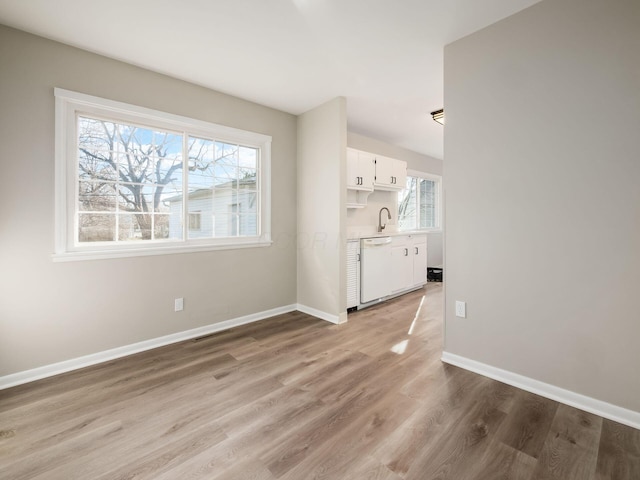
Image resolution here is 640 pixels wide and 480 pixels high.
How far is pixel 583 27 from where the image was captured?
Answer: 181 cm

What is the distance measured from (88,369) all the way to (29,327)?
535mm

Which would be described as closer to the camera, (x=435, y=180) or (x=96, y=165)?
(x=96, y=165)

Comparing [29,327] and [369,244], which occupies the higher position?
[369,244]

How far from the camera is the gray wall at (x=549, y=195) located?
1.71 metres

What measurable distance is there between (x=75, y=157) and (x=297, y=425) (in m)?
2.69

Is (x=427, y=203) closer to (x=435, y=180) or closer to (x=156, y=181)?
(x=435, y=180)

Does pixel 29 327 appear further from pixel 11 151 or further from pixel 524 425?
pixel 524 425

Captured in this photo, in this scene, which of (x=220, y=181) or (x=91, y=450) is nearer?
(x=91, y=450)

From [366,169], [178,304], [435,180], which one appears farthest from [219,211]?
[435,180]

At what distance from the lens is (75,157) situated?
2414 mm

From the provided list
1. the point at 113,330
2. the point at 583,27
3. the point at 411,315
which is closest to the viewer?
the point at 583,27

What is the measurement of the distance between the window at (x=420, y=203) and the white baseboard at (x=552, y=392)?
3.72m

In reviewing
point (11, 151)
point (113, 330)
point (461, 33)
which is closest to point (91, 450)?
point (113, 330)

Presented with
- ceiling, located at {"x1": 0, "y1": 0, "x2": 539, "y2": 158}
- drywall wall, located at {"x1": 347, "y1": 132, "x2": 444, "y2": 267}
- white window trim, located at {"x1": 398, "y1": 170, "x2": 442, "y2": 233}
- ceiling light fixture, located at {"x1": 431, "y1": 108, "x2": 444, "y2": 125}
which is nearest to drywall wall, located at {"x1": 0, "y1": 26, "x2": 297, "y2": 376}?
ceiling, located at {"x1": 0, "y1": 0, "x2": 539, "y2": 158}
